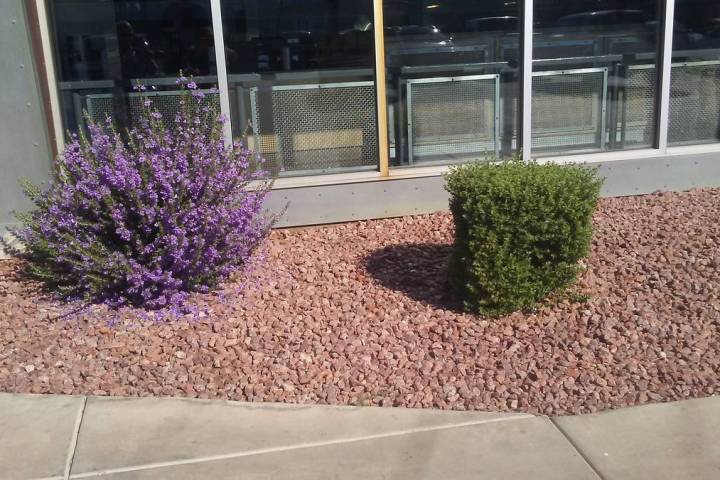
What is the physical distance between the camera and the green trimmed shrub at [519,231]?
4668mm

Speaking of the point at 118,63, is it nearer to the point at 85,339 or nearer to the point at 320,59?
the point at 320,59

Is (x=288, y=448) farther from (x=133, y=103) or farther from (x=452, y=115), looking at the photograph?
(x=452, y=115)

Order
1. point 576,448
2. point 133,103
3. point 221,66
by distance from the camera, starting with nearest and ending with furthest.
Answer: point 576,448 < point 221,66 < point 133,103

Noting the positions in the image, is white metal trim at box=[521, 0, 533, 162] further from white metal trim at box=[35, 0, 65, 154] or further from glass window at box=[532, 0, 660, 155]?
white metal trim at box=[35, 0, 65, 154]

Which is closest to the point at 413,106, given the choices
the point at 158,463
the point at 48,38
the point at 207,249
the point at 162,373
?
the point at 207,249

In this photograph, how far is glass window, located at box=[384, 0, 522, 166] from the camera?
21.7 feet

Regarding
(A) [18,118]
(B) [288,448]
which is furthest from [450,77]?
(B) [288,448]

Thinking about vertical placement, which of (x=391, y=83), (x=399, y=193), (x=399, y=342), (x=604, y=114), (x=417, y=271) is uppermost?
(x=391, y=83)

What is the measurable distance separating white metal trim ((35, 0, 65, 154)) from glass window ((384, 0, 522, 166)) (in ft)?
8.69

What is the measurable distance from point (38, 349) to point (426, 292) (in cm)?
246

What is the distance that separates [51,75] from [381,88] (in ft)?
8.54

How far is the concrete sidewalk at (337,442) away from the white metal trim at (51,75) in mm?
2630

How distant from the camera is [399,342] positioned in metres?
4.73

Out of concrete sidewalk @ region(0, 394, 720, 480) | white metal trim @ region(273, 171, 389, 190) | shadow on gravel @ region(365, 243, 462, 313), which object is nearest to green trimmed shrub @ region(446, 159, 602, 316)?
shadow on gravel @ region(365, 243, 462, 313)
